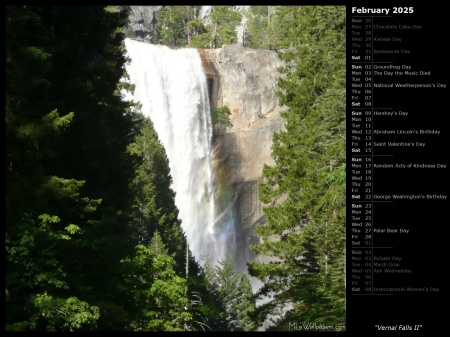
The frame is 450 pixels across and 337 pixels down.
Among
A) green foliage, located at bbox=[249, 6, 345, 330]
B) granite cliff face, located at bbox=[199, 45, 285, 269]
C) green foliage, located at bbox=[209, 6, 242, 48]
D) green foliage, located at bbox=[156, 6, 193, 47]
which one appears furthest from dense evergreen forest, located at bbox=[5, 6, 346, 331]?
green foliage, located at bbox=[156, 6, 193, 47]

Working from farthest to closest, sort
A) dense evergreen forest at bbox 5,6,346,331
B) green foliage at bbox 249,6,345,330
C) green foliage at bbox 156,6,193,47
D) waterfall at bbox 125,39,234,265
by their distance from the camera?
green foliage at bbox 156,6,193,47
waterfall at bbox 125,39,234,265
green foliage at bbox 249,6,345,330
dense evergreen forest at bbox 5,6,346,331

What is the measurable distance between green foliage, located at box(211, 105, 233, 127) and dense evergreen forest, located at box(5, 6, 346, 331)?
29.5 m

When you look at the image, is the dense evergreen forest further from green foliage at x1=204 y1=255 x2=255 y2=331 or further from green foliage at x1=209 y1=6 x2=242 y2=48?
green foliage at x1=209 y1=6 x2=242 y2=48

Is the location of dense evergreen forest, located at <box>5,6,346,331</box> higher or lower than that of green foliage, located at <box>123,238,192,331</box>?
higher

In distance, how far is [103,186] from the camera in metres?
20.0

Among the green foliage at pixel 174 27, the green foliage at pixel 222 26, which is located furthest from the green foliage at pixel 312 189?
the green foliage at pixel 174 27

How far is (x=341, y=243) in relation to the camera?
1059 inches

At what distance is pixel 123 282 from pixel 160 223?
26.8 meters

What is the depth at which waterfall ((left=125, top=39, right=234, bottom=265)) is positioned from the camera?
220 ft

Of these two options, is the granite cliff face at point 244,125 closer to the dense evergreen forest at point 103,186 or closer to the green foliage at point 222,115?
the green foliage at point 222,115

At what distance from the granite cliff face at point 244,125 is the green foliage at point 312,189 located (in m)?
31.5

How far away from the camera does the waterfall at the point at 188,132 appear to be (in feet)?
220
